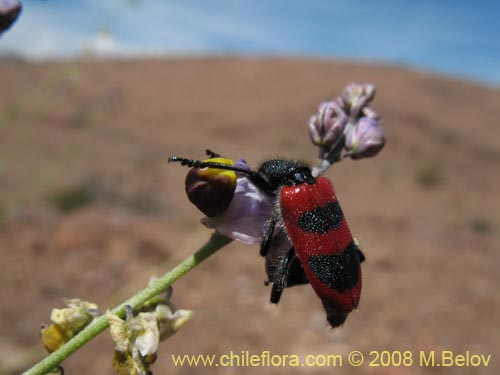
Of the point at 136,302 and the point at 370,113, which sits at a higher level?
the point at 370,113

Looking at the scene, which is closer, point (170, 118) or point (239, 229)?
point (239, 229)

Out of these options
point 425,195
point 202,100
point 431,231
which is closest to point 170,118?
point 202,100

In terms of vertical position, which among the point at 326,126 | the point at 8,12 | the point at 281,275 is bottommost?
the point at 281,275

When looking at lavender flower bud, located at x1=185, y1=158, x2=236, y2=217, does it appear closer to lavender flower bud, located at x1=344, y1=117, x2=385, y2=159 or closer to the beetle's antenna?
the beetle's antenna

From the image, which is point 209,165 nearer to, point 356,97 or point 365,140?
point 365,140

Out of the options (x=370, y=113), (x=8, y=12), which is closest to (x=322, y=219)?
(x=370, y=113)

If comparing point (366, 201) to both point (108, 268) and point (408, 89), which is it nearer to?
point (108, 268)
